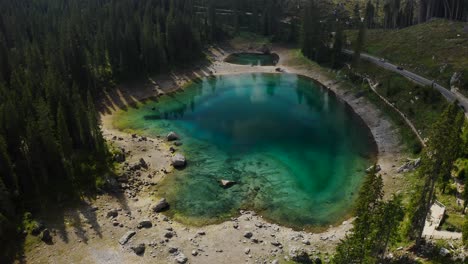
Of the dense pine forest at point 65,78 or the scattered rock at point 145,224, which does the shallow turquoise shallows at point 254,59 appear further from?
the scattered rock at point 145,224

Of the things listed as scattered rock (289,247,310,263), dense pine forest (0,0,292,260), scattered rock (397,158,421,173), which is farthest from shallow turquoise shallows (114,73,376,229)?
dense pine forest (0,0,292,260)

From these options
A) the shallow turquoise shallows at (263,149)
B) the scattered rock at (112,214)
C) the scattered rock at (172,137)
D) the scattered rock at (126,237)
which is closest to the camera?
the scattered rock at (126,237)

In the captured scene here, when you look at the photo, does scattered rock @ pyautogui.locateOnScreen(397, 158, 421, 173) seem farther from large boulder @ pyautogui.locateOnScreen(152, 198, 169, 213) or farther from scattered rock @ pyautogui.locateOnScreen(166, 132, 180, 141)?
scattered rock @ pyautogui.locateOnScreen(166, 132, 180, 141)

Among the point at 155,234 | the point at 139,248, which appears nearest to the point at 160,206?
the point at 155,234

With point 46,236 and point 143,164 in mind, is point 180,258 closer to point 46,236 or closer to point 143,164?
point 46,236

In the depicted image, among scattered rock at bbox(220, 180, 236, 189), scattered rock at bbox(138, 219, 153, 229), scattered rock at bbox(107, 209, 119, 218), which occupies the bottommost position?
scattered rock at bbox(138, 219, 153, 229)

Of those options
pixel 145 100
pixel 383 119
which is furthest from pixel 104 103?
pixel 383 119

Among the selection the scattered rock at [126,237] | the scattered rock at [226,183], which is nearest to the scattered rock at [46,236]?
the scattered rock at [126,237]
